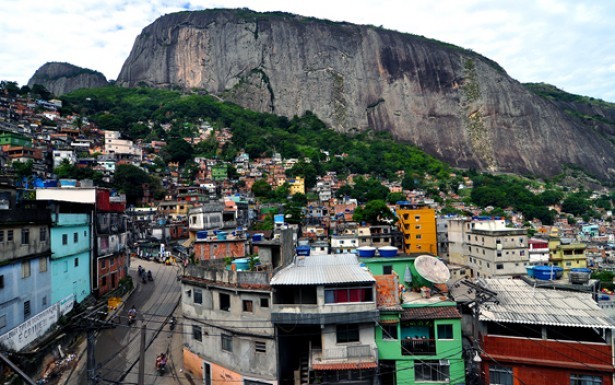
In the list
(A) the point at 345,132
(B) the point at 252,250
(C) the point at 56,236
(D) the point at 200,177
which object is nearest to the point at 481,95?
(A) the point at 345,132

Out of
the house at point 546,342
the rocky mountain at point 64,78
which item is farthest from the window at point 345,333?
the rocky mountain at point 64,78

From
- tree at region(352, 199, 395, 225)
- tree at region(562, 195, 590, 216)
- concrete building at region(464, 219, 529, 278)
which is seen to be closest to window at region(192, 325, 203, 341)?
concrete building at region(464, 219, 529, 278)

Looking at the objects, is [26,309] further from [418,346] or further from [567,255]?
[567,255]

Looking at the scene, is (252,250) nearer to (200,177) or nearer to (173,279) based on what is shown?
(173,279)

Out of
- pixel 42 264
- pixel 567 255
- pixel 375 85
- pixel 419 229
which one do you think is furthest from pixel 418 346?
pixel 375 85

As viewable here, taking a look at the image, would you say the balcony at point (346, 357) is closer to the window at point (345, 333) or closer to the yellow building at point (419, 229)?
the window at point (345, 333)

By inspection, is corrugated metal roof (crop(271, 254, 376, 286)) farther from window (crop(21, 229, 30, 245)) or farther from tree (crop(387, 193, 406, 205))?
tree (crop(387, 193, 406, 205))
